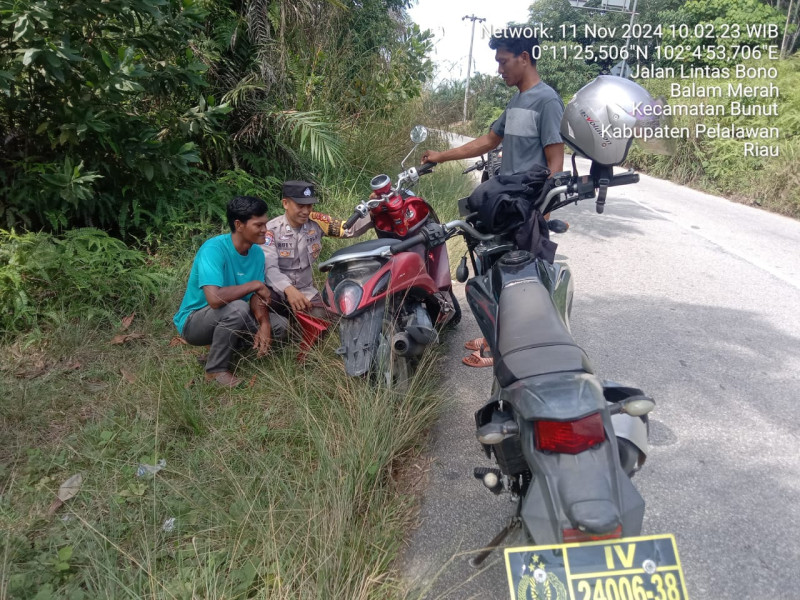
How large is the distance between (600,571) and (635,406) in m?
0.51

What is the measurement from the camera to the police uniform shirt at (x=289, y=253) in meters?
3.48

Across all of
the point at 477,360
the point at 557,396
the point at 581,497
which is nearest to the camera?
the point at 581,497

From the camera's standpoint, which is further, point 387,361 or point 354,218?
point 354,218

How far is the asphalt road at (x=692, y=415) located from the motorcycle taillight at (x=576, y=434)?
0.62 metres

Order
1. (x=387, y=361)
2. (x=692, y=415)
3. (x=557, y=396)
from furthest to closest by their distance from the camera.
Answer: (x=692, y=415) → (x=387, y=361) → (x=557, y=396)

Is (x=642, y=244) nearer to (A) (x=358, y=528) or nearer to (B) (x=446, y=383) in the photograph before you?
(B) (x=446, y=383)

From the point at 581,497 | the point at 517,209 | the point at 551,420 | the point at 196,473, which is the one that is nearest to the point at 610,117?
the point at 517,209

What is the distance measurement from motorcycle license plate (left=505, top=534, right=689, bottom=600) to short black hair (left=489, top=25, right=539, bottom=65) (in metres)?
2.87

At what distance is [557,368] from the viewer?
59.7 inches

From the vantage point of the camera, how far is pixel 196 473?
2.31 meters

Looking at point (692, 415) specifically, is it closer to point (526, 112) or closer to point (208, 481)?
point (526, 112)

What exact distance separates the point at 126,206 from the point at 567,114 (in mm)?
3725

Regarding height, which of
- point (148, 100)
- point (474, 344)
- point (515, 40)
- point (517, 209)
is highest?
point (515, 40)

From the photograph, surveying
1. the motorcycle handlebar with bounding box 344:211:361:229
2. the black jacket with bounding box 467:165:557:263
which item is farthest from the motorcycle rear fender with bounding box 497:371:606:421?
the motorcycle handlebar with bounding box 344:211:361:229
